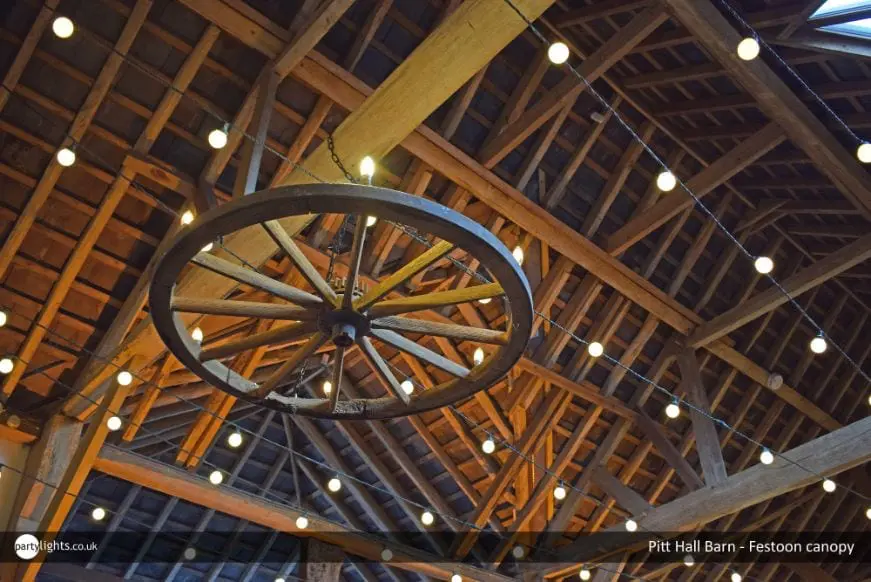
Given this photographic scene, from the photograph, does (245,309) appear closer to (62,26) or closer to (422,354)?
(422,354)

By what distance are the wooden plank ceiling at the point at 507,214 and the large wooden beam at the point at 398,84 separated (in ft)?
0.06

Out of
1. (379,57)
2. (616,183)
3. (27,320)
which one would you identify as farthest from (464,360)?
(27,320)

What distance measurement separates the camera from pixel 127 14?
633 centimetres

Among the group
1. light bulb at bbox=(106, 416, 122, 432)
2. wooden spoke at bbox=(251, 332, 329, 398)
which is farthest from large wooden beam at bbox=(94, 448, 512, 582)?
wooden spoke at bbox=(251, 332, 329, 398)

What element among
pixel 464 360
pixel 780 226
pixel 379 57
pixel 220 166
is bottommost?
pixel 220 166

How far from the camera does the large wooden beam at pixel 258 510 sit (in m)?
8.47

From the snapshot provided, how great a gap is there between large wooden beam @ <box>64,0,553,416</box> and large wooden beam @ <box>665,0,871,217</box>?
1.96m

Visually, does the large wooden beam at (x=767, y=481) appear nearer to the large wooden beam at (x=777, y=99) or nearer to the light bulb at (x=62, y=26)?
the large wooden beam at (x=777, y=99)

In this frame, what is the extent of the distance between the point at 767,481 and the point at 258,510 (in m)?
5.43

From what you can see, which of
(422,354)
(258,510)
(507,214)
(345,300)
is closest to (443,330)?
(422,354)

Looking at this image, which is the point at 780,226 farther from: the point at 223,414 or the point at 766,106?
the point at 223,414

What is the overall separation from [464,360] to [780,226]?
3930 mm

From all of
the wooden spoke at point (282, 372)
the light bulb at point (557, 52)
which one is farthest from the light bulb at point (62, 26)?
the light bulb at point (557, 52)

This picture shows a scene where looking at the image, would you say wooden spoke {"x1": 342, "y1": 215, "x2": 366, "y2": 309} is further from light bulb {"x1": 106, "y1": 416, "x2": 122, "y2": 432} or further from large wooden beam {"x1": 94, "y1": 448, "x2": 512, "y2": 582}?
large wooden beam {"x1": 94, "y1": 448, "x2": 512, "y2": 582}
